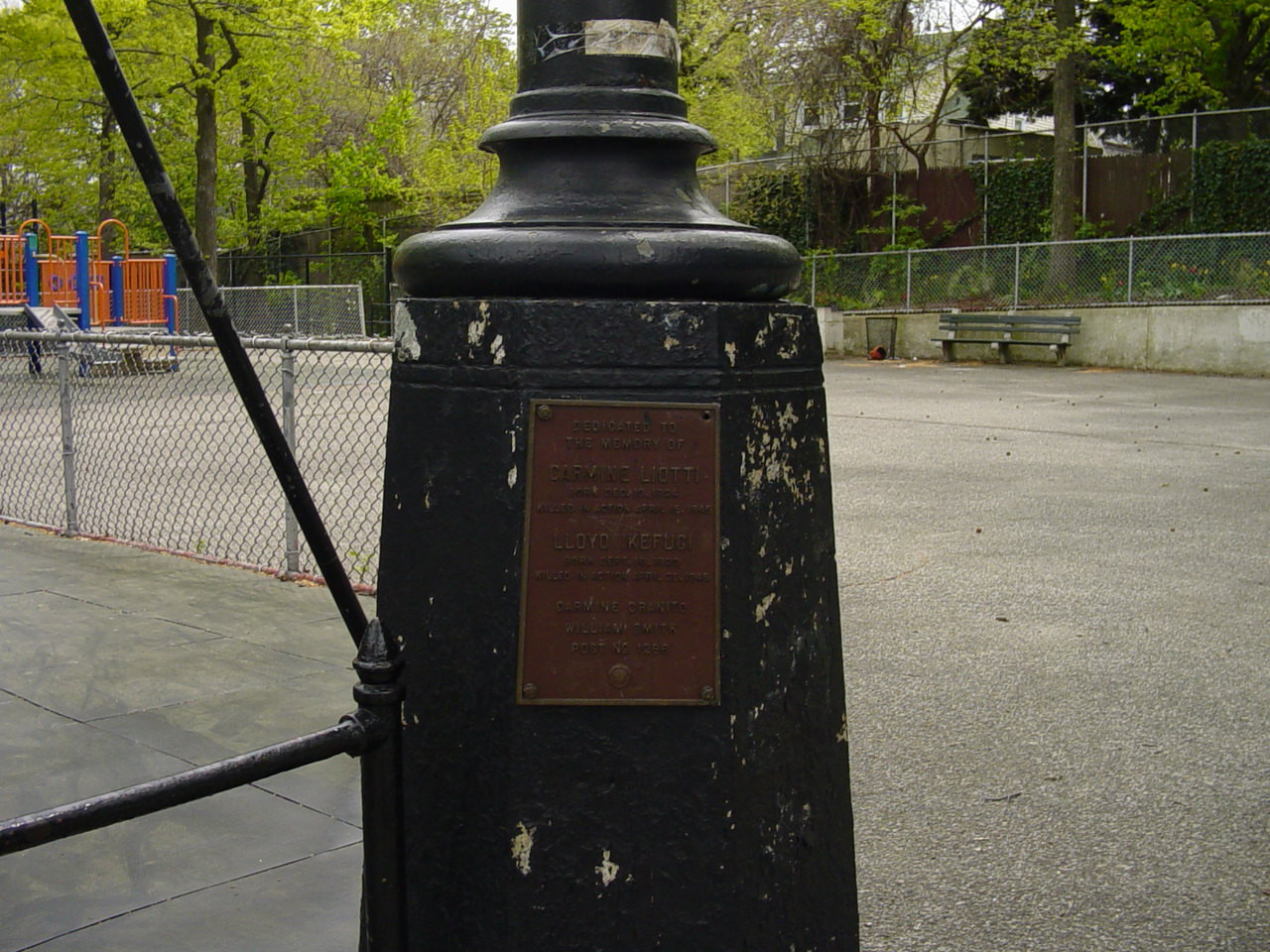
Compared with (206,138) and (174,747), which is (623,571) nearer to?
(174,747)

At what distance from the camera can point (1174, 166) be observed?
25.9m

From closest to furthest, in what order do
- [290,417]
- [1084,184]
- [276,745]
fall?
[276,745] < [290,417] < [1084,184]

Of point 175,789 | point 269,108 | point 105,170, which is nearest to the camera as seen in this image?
point 175,789

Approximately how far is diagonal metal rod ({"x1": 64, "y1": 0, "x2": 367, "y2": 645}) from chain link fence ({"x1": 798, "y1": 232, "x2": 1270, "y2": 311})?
Answer: 18.7 m

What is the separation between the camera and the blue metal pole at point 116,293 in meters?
22.9

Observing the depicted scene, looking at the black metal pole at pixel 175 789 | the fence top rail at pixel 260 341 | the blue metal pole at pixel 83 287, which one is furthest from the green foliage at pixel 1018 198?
the black metal pole at pixel 175 789

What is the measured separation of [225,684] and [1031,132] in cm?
2733

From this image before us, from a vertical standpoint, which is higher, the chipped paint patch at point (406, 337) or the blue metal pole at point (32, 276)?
the blue metal pole at point (32, 276)

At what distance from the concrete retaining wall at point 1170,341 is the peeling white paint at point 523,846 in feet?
66.1

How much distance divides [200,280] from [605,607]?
892mm

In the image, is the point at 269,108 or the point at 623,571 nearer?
the point at 623,571

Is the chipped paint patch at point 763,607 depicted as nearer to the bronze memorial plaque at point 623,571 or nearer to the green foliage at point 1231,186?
the bronze memorial plaque at point 623,571

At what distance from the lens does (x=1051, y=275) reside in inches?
936

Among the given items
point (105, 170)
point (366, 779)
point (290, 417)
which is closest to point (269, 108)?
point (105, 170)
